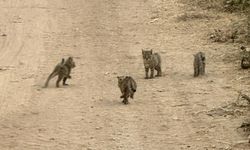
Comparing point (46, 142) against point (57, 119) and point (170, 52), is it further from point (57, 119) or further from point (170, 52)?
point (170, 52)

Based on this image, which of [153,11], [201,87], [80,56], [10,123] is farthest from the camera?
[153,11]

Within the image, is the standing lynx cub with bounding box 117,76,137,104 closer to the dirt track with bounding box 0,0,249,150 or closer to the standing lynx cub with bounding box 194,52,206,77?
the dirt track with bounding box 0,0,249,150

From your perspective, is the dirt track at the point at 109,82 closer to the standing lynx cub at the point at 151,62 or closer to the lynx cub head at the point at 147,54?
the standing lynx cub at the point at 151,62

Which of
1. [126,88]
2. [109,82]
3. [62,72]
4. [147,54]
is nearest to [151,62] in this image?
[147,54]

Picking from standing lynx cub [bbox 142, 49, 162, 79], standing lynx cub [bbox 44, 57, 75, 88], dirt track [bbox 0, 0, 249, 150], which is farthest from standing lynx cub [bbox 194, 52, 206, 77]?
standing lynx cub [bbox 44, 57, 75, 88]

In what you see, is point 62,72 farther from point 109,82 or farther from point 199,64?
point 199,64

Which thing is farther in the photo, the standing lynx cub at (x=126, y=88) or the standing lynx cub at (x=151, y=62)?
the standing lynx cub at (x=151, y=62)

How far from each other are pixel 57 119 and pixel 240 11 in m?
9.02

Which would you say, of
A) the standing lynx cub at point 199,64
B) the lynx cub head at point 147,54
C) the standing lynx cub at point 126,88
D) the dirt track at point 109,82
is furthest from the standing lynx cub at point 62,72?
the standing lynx cub at point 199,64

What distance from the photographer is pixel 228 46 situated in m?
16.6

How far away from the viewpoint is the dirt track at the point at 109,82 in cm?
1094

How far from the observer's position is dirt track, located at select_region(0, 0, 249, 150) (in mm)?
10938

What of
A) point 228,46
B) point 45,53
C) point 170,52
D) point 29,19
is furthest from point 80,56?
point 29,19

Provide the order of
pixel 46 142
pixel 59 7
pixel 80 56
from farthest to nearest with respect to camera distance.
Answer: pixel 59 7
pixel 80 56
pixel 46 142
